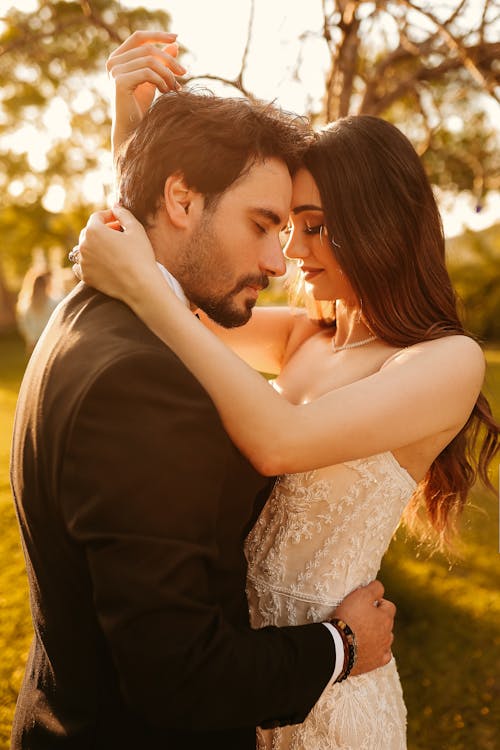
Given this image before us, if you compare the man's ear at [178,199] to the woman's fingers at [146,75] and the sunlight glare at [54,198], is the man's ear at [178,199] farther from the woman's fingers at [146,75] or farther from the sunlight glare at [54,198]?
the sunlight glare at [54,198]

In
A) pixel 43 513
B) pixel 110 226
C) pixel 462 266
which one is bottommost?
pixel 462 266

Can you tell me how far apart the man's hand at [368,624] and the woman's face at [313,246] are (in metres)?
1.10

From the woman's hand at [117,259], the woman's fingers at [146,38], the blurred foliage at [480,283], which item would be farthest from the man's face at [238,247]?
the blurred foliage at [480,283]

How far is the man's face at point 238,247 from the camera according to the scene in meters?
2.11

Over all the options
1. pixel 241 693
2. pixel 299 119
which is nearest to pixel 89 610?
pixel 241 693

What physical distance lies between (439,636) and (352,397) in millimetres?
3991

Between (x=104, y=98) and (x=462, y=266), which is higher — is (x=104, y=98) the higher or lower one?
the higher one

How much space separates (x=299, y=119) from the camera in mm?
2461

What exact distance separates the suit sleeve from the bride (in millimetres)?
453

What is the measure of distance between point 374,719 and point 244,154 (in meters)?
1.86

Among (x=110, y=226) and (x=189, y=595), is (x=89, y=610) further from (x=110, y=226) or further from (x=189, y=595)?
(x=110, y=226)

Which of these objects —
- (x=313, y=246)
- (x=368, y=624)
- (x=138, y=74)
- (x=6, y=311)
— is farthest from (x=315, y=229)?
(x=6, y=311)

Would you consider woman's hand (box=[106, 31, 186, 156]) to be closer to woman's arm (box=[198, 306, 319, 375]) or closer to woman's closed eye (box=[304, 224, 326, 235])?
woman's closed eye (box=[304, 224, 326, 235])

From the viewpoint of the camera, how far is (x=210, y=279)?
217 cm
